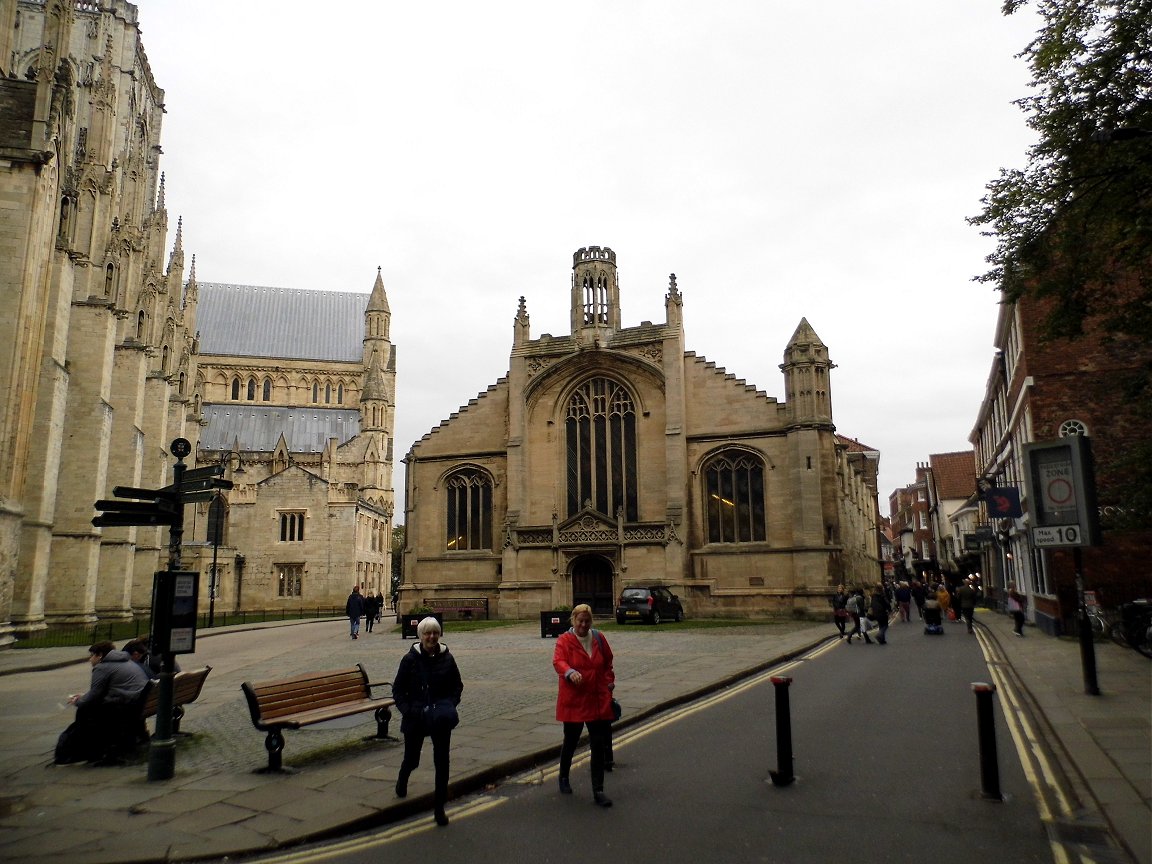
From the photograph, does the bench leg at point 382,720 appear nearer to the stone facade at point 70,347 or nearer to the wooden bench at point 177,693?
the wooden bench at point 177,693

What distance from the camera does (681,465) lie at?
1353 inches

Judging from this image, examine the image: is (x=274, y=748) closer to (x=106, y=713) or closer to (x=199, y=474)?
(x=106, y=713)

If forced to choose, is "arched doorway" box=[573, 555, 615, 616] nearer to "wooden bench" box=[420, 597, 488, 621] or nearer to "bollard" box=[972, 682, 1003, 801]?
"wooden bench" box=[420, 597, 488, 621]

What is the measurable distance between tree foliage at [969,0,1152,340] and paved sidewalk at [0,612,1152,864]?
6.53 metres

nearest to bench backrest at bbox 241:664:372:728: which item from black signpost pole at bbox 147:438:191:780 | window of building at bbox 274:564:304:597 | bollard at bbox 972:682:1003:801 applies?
black signpost pole at bbox 147:438:191:780

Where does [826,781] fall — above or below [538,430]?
below

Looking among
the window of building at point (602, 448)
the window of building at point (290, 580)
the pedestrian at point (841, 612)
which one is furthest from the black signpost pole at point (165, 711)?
the window of building at point (290, 580)

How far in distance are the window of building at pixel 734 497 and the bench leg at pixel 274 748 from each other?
2785 centimetres

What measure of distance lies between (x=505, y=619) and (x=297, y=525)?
873 inches

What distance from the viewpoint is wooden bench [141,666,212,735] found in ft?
28.9

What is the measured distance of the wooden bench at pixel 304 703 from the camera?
306 inches

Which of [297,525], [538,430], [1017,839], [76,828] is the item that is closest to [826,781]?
[1017,839]

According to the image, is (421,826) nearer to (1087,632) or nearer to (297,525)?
(1087,632)

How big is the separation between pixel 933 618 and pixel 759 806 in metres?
20.3
